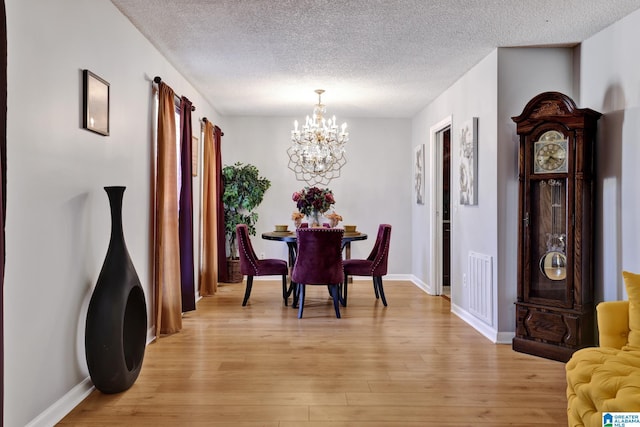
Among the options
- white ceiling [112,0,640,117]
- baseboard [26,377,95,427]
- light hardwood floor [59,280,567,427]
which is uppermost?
white ceiling [112,0,640,117]

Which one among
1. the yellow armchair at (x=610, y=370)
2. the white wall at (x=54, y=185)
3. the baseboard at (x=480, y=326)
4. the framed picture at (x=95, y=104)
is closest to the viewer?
the yellow armchair at (x=610, y=370)

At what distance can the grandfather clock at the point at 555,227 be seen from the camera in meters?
3.59

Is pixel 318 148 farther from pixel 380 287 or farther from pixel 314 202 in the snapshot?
pixel 380 287

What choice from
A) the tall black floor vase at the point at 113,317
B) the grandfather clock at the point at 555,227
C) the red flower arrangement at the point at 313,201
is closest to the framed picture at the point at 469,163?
the grandfather clock at the point at 555,227

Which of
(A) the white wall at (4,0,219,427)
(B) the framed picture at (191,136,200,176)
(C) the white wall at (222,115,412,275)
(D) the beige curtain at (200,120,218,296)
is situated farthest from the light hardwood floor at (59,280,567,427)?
(C) the white wall at (222,115,412,275)

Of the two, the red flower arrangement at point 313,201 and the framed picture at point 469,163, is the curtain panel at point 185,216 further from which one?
the framed picture at point 469,163

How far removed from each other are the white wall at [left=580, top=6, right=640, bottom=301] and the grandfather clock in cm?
13

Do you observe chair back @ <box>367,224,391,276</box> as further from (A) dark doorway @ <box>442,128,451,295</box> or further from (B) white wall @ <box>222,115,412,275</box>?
(B) white wall @ <box>222,115,412,275</box>


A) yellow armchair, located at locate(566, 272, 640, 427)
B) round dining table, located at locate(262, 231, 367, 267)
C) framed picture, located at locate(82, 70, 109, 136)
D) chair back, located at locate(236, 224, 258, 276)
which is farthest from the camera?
chair back, located at locate(236, 224, 258, 276)

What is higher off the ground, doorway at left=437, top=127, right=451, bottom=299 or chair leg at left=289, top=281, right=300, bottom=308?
doorway at left=437, top=127, right=451, bottom=299

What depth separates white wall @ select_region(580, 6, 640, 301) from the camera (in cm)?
337

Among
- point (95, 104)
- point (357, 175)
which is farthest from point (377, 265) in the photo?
point (95, 104)

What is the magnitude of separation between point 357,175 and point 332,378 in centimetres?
471

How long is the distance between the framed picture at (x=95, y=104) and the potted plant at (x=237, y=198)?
3781mm
